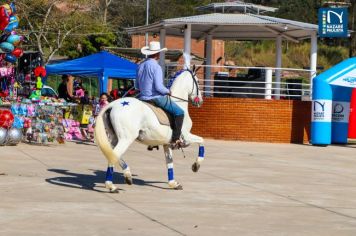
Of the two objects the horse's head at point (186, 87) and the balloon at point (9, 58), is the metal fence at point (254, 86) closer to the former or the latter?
the balloon at point (9, 58)

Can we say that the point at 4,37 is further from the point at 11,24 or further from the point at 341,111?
the point at 341,111

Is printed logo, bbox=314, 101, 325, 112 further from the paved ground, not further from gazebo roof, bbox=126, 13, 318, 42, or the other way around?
the paved ground

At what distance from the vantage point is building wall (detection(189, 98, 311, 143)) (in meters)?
24.5

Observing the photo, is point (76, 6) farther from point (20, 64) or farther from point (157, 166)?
point (157, 166)

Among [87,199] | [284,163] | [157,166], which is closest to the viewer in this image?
[87,199]

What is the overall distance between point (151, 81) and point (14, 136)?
23.5 feet

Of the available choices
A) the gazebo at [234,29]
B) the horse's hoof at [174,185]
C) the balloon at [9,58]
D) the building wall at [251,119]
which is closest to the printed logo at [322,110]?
the building wall at [251,119]

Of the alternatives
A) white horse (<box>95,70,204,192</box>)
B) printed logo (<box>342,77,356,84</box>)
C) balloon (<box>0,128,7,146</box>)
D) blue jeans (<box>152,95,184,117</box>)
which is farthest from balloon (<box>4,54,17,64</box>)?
printed logo (<box>342,77,356,84</box>)

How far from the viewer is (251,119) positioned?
80.6 ft

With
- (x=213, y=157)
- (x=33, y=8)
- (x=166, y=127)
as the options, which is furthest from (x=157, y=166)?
(x=33, y=8)

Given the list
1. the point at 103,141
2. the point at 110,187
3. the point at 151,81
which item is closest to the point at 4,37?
the point at 151,81

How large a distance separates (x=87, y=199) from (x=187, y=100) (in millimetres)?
2759

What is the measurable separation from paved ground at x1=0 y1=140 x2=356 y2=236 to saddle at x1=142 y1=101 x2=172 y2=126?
111 centimetres

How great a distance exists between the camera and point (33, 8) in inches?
1571
